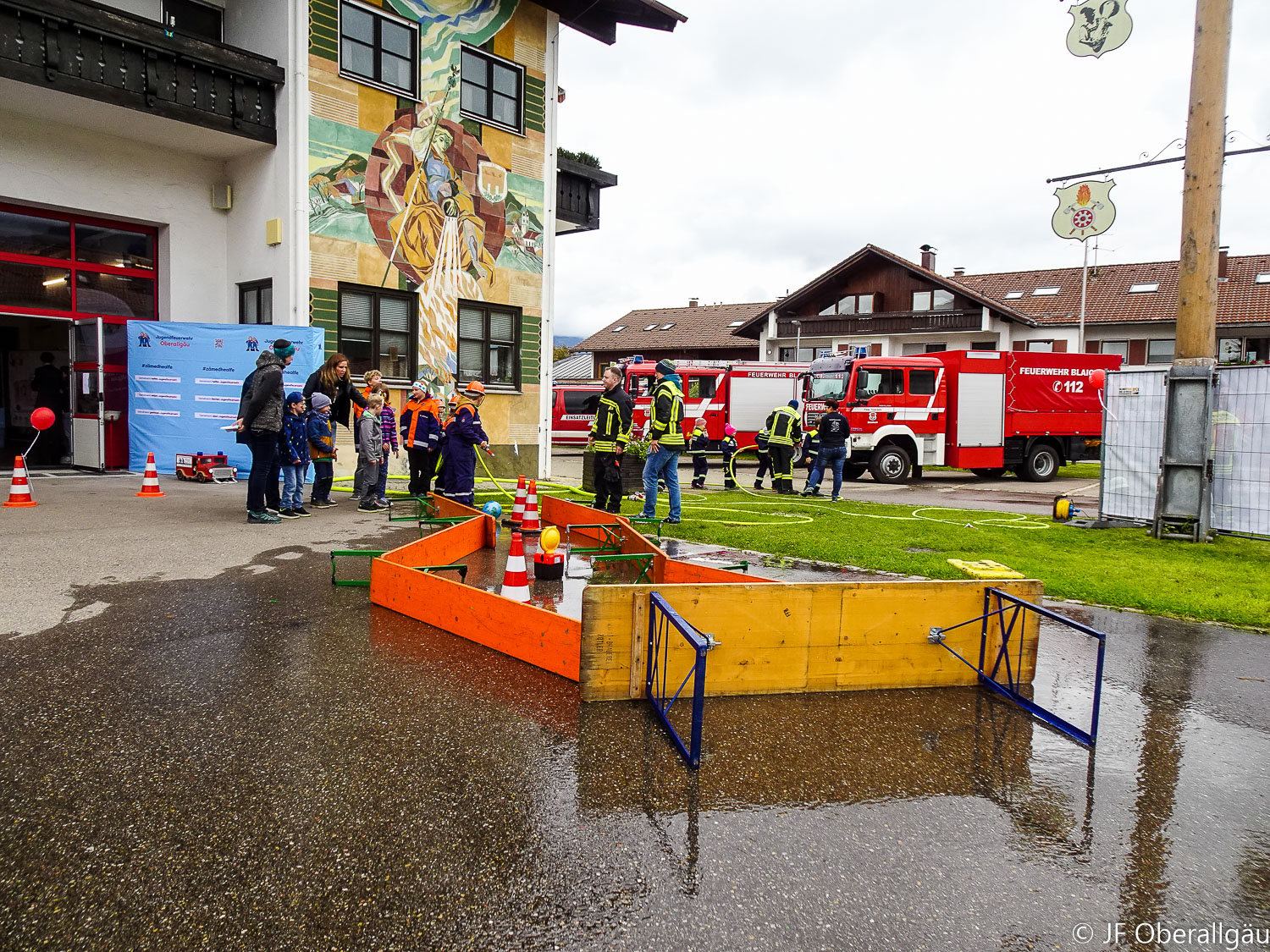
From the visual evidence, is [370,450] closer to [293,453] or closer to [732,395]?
[293,453]

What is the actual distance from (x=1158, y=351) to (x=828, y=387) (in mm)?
28393

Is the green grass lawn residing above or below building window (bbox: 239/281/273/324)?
below

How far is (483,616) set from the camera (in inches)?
216

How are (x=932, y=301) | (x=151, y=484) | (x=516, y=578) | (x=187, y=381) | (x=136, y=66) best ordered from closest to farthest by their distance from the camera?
(x=516, y=578), (x=151, y=484), (x=136, y=66), (x=187, y=381), (x=932, y=301)

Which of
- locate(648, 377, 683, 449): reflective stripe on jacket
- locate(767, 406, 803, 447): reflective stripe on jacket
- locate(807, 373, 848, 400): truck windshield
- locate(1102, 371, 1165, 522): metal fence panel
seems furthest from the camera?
locate(807, 373, 848, 400): truck windshield

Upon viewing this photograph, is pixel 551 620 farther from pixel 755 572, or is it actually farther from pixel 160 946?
pixel 755 572

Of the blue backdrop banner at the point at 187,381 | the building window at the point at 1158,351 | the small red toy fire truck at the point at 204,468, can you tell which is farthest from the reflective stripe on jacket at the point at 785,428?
the building window at the point at 1158,351

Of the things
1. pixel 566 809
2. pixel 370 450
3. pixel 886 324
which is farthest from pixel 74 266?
pixel 886 324

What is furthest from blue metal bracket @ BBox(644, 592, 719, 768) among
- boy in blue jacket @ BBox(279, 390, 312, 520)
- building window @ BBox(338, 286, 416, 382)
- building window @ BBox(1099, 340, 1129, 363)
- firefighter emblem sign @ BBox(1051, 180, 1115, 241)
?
building window @ BBox(1099, 340, 1129, 363)

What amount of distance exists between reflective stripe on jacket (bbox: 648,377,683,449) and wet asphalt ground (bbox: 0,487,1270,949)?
18.6ft

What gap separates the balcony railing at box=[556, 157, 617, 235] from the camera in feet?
63.4

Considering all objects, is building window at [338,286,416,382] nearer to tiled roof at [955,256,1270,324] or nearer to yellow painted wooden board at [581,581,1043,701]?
yellow painted wooden board at [581,581,1043,701]

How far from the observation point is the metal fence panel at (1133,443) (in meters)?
11.4

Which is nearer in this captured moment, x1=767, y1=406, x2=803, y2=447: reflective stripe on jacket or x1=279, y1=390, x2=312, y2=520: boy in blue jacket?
x1=279, y1=390, x2=312, y2=520: boy in blue jacket
